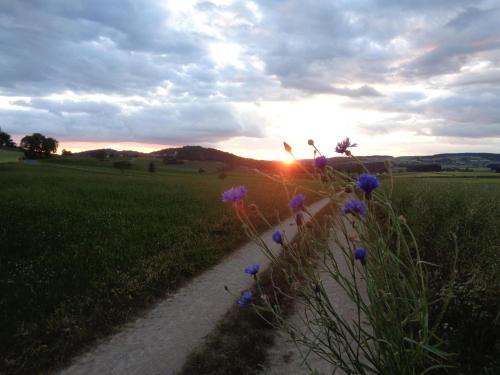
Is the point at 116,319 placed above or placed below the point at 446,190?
below

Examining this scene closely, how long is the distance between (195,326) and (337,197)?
4.64 m

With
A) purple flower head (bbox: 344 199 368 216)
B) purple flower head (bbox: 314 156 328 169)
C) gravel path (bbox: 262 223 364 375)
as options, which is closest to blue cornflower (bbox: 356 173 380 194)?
purple flower head (bbox: 344 199 368 216)

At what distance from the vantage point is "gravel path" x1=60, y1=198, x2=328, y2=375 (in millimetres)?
5680

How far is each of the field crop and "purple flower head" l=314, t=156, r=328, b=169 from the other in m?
0.97

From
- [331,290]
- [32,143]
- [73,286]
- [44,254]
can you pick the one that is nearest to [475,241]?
[331,290]

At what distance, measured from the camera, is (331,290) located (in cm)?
936

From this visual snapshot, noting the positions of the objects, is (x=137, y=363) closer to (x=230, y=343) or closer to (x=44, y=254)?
(x=230, y=343)

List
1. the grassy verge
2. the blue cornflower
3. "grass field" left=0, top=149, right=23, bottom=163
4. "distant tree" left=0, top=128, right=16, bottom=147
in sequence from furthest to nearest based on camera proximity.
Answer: "distant tree" left=0, top=128, right=16, bottom=147
"grass field" left=0, top=149, right=23, bottom=163
the grassy verge
the blue cornflower

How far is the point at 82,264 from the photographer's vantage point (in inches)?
371

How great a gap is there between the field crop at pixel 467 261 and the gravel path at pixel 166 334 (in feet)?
11.7

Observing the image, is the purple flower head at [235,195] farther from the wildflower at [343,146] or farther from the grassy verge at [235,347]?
the grassy verge at [235,347]

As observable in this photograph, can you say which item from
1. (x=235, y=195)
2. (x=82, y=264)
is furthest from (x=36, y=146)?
(x=235, y=195)

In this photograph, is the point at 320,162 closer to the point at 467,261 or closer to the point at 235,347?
the point at 235,347

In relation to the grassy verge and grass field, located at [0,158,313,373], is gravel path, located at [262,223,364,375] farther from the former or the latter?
grass field, located at [0,158,313,373]
